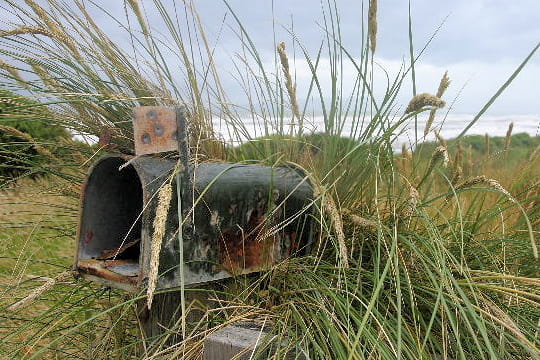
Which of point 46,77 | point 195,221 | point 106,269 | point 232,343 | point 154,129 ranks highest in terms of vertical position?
point 46,77

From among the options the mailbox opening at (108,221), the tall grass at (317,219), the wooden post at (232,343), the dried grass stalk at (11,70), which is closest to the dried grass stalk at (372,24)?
the tall grass at (317,219)

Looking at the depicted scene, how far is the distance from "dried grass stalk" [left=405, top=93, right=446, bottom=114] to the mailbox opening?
0.77 m

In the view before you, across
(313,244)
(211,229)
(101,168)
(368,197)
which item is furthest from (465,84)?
(101,168)

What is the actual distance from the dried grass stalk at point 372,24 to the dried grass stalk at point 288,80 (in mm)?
263

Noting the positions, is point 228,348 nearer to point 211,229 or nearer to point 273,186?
point 211,229

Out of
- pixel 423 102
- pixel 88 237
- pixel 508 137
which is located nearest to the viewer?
pixel 423 102

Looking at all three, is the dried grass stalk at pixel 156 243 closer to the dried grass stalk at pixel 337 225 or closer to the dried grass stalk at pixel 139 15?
the dried grass stalk at pixel 337 225

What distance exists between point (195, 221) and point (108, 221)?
→ 1.14 ft

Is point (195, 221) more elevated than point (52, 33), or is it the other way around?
point (52, 33)

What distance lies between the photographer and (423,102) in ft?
4.94

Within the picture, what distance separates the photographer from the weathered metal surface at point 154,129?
149 cm

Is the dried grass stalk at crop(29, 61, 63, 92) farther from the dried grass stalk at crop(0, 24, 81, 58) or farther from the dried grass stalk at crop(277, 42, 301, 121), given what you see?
the dried grass stalk at crop(277, 42, 301, 121)

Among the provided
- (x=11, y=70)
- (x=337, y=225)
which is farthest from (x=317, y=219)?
(x=11, y=70)

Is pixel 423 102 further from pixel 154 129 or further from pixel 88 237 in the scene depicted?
pixel 88 237
